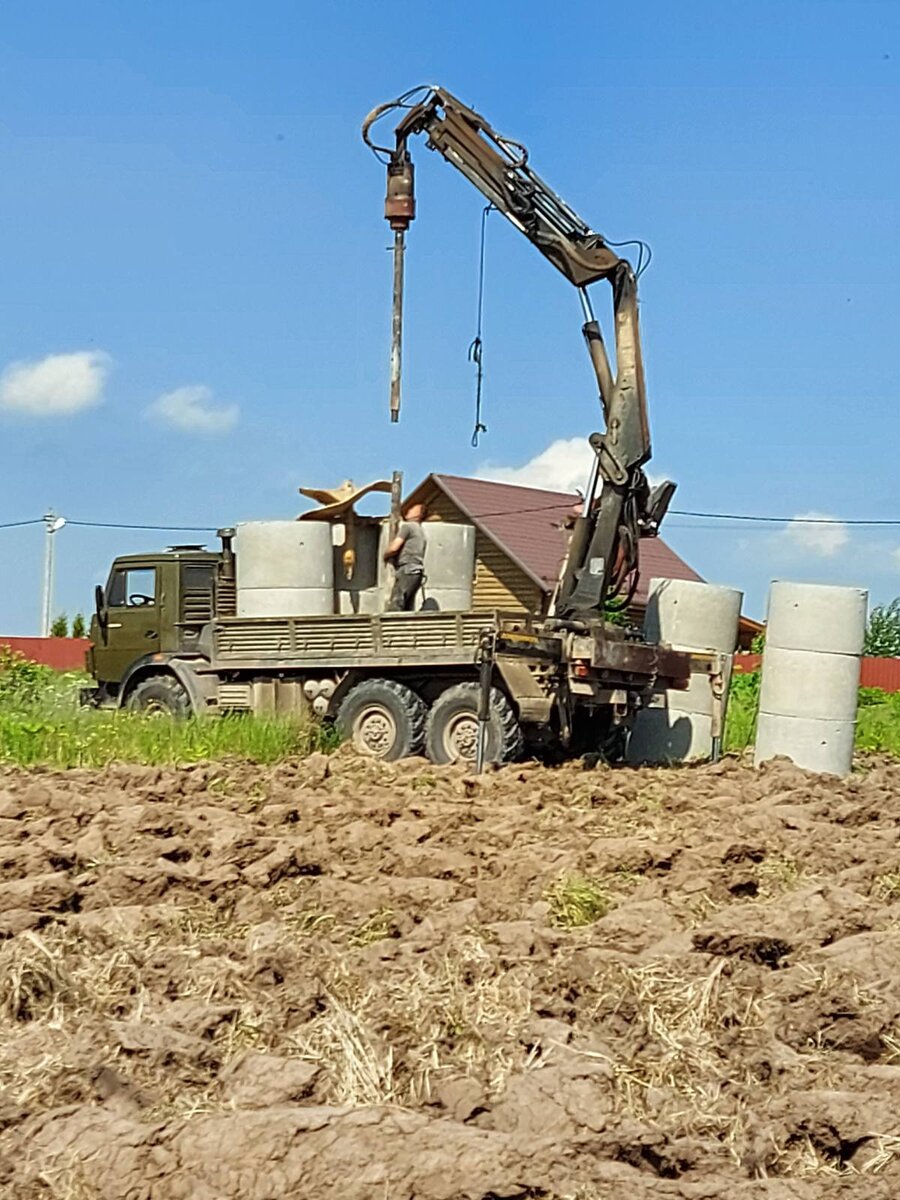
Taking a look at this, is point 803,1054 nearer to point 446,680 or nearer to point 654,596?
point 446,680

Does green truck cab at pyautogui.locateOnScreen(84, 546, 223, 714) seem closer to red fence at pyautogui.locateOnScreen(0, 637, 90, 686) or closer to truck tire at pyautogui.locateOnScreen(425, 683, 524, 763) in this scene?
truck tire at pyautogui.locateOnScreen(425, 683, 524, 763)

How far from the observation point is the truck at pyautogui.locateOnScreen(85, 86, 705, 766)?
1522cm

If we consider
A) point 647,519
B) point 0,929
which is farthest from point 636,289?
point 0,929

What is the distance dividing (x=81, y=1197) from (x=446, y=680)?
1164 cm

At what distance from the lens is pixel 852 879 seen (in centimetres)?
923

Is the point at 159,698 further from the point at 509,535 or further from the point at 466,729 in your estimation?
the point at 509,535

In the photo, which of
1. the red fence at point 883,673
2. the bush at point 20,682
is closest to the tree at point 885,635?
the red fence at point 883,673

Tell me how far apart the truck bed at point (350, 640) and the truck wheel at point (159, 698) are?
0.54 m

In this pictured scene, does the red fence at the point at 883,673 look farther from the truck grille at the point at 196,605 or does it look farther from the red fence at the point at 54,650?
the truck grille at the point at 196,605

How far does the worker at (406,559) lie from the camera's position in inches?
669

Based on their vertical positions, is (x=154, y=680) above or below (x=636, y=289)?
below

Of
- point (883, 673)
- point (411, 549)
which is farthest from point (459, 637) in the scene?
point (883, 673)

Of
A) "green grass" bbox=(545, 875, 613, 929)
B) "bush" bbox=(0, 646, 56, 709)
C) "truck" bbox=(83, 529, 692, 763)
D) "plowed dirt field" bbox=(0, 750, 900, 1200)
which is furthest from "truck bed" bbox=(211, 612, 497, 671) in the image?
"green grass" bbox=(545, 875, 613, 929)

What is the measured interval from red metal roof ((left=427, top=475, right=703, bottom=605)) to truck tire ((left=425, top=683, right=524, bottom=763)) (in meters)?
17.4
